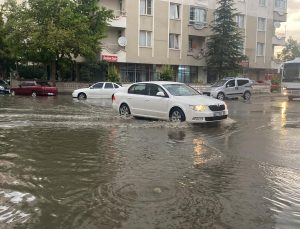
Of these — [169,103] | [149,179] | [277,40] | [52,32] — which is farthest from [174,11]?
[149,179]

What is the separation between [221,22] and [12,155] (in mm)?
43148

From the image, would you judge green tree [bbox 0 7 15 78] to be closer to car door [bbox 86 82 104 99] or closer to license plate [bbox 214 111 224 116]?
car door [bbox 86 82 104 99]

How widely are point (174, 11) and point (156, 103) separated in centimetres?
3528

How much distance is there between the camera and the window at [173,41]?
49656 millimetres

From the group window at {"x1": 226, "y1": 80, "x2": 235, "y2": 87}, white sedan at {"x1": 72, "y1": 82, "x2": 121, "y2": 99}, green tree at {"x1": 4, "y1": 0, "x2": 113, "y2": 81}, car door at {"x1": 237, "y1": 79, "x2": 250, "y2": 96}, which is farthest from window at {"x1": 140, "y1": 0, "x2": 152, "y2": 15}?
white sedan at {"x1": 72, "y1": 82, "x2": 121, "y2": 99}

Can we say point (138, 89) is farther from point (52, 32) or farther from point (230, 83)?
point (52, 32)

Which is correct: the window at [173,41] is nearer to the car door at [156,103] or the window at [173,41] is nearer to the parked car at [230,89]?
the parked car at [230,89]

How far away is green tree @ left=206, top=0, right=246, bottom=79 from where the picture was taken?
4925cm

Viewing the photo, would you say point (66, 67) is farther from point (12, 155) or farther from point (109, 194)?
point (109, 194)

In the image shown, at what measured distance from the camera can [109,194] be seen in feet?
21.5

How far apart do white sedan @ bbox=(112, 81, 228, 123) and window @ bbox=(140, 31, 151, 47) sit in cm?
2980

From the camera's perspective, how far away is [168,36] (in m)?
49.2

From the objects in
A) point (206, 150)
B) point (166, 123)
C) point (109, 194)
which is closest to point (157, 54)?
point (166, 123)

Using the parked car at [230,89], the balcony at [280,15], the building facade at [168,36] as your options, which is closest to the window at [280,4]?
the balcony at [280,15]
